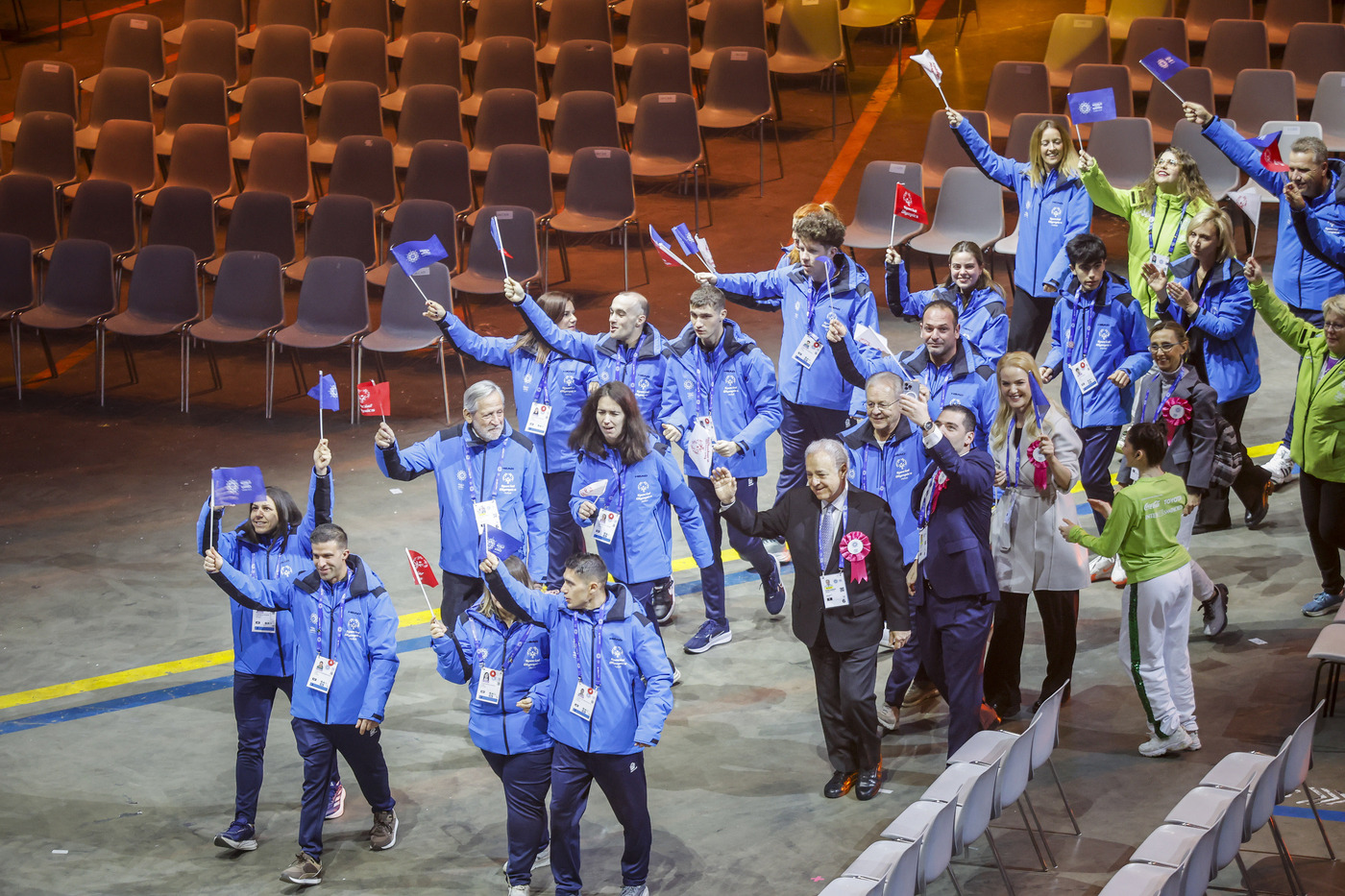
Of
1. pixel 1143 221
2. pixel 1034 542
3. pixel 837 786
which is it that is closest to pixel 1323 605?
pixel 1034 542

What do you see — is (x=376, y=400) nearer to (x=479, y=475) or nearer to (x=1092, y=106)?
(x=479, y=475)

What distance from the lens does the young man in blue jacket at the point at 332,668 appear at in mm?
6039

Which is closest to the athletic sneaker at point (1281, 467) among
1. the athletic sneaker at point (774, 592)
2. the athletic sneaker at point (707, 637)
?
the athletic sneaker at point (774, 592)

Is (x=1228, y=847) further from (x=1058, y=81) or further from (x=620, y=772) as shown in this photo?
(x=1058, y=81)

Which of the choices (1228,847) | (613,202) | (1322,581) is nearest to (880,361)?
(1322,581)

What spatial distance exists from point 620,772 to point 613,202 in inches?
263

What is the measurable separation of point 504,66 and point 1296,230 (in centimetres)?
722

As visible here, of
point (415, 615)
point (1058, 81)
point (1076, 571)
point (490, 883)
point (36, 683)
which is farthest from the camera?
point (1058, 81)

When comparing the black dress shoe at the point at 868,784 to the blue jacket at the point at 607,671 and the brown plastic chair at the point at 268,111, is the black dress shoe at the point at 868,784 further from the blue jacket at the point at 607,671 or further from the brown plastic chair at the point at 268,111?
the brown plastic chair at the point at 268,111

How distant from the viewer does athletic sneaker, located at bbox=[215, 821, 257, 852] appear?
625 centimetres

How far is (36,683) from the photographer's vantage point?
7668 mm

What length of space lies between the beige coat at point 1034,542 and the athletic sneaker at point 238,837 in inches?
133

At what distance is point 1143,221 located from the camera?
8.55 metres

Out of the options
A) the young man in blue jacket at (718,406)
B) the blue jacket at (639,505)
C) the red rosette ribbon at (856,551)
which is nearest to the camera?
the red rosette ribbon at (856,551)
